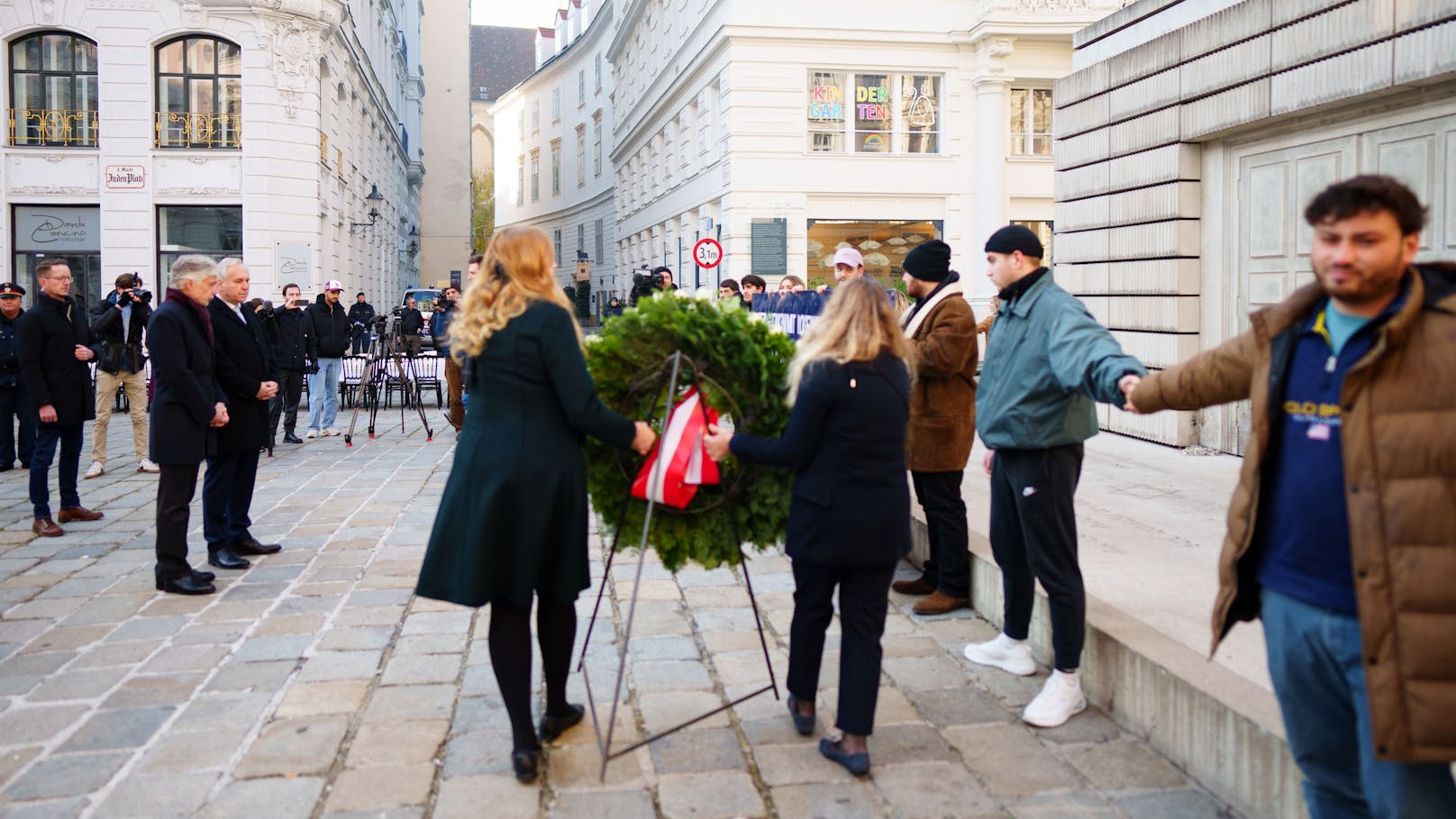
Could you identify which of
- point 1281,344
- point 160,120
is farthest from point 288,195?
point 1281,344

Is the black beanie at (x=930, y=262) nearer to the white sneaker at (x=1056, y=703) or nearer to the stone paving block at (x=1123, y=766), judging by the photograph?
the white sneaker at (x=1056, y=703)

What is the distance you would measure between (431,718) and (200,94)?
24.3m

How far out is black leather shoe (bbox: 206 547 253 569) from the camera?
24.4 ft

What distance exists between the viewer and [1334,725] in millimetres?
Result: 2824

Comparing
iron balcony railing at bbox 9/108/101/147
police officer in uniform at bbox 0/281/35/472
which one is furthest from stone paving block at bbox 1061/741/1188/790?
iron balcony railing at bbox 9/108/101/147

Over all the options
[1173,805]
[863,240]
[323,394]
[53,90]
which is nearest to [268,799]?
[1173,805]

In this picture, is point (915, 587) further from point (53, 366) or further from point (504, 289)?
point (53, 366)

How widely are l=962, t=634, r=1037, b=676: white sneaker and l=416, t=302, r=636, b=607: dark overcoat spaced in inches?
87.7

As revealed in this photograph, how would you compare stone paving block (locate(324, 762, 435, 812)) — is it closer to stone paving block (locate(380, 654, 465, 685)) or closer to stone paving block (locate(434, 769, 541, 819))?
stone paving block (locate(434, 769, 541, 819))

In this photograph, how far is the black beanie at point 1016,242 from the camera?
16.1 ft

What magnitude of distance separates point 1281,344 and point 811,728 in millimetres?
2448

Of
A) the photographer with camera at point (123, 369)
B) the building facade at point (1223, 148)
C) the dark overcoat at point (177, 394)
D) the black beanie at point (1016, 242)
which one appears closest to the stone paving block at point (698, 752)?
the black beanie at point (1016, 242)

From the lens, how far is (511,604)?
4207 millimetres

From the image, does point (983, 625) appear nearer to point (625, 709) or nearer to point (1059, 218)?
point (625, 709)
